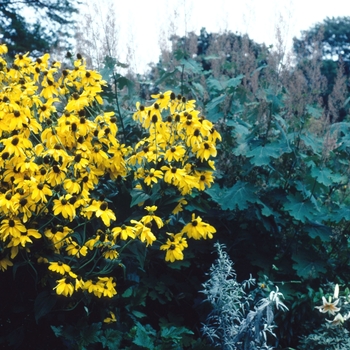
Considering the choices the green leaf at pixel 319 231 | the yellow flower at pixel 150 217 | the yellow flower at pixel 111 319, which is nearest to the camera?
the yellow flower at pixel 150 217

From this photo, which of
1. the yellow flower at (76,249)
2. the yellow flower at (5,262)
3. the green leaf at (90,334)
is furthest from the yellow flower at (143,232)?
the yellow flower at (5,262)

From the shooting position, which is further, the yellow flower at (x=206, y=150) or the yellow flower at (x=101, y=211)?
the yellow flower at (x=206, y=150)

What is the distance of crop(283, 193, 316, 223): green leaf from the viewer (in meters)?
3.33

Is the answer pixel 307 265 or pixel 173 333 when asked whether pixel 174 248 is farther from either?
pixel 307 265

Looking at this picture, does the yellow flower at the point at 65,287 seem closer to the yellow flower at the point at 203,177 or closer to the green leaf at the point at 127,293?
the green leaf at the point at 127,293

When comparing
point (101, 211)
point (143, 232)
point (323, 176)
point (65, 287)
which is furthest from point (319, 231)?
point (65, 287)

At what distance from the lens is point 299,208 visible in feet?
11.1

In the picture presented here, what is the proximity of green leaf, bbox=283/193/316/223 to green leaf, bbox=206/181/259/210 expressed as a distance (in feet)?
0.70

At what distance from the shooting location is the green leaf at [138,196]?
2682mm

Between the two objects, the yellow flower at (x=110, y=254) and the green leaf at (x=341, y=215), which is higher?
the yellow flower at (x=110, y=254)

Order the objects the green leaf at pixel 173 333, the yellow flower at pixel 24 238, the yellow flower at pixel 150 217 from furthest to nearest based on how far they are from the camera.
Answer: the green leaf at pixel 173 333, the yellow flower at pixel 150 217, the yellow flower at pixel 24 238

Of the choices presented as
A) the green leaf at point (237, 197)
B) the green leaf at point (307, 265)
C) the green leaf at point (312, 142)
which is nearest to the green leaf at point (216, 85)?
the green leaf at point (312, 142)

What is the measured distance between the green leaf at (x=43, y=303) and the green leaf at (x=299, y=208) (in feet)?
5.07

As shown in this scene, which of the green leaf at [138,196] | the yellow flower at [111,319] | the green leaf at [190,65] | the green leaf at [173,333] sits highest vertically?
the green leaf at [190,65]
